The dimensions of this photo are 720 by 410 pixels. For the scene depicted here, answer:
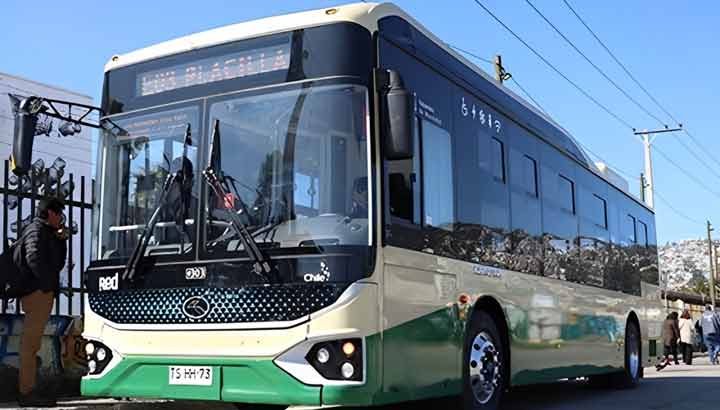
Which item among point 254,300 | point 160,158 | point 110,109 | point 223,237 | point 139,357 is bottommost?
point 139,357

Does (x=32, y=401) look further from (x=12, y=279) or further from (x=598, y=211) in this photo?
(x=598, y=211)

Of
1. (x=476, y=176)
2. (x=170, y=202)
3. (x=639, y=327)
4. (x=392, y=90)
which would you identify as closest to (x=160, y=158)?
(x=170, y=202)

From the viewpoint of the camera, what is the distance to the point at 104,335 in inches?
267

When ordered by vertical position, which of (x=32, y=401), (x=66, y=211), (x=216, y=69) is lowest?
(x=32, y=401)

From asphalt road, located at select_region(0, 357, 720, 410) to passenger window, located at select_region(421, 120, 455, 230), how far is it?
1941 mm

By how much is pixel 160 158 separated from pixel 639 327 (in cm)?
986

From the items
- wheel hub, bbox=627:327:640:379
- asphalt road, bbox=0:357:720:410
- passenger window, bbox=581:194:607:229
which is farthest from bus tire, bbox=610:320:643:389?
passenger window, bbox=581:194:607:229

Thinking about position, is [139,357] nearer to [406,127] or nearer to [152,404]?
[152,404]

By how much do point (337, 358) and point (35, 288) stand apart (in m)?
3.73

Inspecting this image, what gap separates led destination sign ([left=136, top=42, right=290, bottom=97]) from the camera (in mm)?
6539

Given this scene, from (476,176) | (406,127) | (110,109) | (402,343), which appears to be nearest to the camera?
(406,127)

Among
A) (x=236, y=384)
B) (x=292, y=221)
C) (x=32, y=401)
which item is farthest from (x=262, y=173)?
(x=32, y=401)

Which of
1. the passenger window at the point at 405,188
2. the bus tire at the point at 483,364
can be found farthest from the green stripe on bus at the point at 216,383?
the bus tire at the point at 483,364

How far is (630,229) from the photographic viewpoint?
46.8 feet
